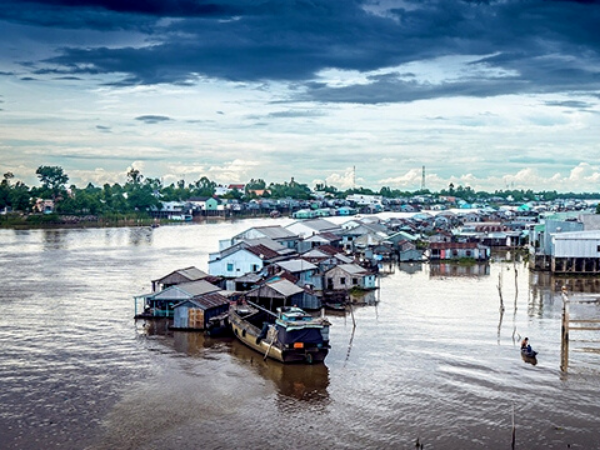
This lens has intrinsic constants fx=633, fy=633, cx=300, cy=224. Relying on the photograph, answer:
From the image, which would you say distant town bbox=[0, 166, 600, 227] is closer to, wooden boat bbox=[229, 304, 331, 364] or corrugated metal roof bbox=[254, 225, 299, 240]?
corrugated metal roof bbox=[254, 225, 299, 240]

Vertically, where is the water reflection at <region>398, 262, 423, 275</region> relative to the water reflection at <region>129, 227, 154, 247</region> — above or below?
below

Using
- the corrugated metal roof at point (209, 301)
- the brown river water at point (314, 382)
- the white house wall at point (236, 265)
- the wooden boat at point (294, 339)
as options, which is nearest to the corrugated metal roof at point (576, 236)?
the brown river water at point (314, 382)

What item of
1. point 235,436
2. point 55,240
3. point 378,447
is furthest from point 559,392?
point 55,240

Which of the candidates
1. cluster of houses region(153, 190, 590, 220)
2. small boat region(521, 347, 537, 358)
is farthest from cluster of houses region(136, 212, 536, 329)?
cluster of houses region(153, 190, 590, 220)

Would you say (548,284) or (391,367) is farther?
(548,284)

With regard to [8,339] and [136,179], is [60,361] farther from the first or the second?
[136,179]

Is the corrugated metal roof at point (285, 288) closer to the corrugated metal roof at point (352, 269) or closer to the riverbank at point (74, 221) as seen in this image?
the corrugated metal roof at point (352, 269)

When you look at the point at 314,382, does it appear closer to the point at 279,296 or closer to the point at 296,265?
the point at 279,296

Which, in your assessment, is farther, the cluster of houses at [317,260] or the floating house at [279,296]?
the cluster of houses at [317,260]

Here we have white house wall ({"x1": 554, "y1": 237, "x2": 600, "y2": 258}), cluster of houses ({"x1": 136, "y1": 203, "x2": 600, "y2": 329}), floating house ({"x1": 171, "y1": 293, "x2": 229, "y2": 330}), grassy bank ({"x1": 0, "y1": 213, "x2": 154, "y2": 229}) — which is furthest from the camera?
grassy bank ({"x1": 0, "y1": 213, "x2": 154, "y2": 229})
